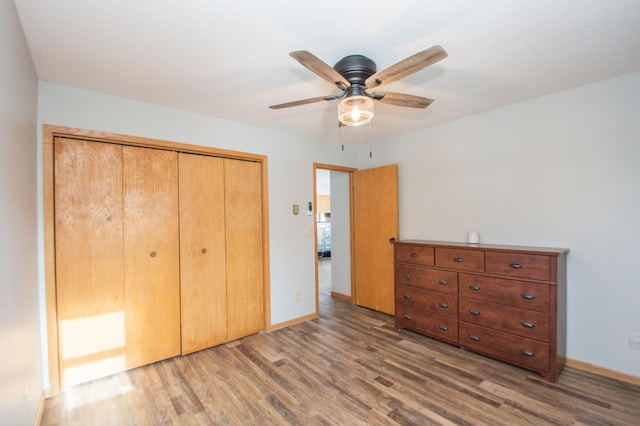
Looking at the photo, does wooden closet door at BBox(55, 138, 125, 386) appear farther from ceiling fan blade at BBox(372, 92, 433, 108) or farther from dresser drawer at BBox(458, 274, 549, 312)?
dresser drawer at BBox(458, 274, 549, 312)

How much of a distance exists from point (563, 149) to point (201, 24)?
3104 mm

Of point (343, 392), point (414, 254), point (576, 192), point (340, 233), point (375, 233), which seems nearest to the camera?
point (343, 392)

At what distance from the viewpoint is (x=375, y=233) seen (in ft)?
13.2

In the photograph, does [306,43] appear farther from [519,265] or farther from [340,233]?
[340,233]

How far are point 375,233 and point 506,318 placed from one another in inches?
73.7

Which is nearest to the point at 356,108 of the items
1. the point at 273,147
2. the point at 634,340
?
the point at 273,147

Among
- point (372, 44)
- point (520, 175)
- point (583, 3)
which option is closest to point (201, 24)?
point (372, 44)

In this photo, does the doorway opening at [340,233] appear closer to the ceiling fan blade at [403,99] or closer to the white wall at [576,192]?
the white wall at [576,192]

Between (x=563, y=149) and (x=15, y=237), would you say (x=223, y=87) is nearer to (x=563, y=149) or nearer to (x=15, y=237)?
→ (x=15, y=237)

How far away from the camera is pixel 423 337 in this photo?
10.3ft

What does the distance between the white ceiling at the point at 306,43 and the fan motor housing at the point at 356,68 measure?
0.16ft

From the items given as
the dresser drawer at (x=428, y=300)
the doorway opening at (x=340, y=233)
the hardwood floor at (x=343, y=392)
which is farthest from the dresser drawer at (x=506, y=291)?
the doorway opening at (x=340, y=233)

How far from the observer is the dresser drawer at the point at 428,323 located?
9.43 feet

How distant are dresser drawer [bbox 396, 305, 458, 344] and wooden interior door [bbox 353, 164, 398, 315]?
508 millimetres
